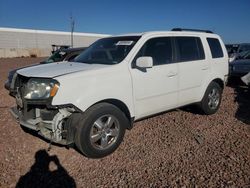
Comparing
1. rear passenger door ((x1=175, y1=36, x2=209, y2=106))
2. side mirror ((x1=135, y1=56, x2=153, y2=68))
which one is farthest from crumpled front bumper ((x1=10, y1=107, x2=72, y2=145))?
rear passenger door ((x1=175, y1=36, x2=209, y2=106))

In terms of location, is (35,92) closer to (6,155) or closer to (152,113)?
(6,155)

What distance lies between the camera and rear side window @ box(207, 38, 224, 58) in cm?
565

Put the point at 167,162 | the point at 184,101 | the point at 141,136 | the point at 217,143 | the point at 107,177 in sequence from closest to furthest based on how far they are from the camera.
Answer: the point at 107,177
the point at 167,162
the point at 217,143
the point at 141,136
the point at 184,101

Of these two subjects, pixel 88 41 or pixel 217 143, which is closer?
pixel 217 143

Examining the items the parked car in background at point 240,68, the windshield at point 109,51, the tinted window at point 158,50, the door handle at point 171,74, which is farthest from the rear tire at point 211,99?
the parked car in background at point 240,68

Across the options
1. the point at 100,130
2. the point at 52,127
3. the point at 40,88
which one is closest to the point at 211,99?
the point at 100,130

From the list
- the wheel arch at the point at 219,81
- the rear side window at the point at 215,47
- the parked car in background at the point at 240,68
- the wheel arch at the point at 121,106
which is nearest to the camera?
the wheel arch at the point at 121,106

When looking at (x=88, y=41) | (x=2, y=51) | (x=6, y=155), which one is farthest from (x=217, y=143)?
(x=88, y=41)

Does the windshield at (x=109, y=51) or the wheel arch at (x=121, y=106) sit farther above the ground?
the windshield at (x=109, y=51)

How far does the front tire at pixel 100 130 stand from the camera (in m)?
3.54

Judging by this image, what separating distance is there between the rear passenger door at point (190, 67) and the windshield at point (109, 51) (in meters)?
1.06

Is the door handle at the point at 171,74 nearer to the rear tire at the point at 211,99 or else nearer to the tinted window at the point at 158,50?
the tinted window at the point at 158,50

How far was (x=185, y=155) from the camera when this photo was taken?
3.91m

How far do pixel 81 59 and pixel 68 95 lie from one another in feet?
5.23
